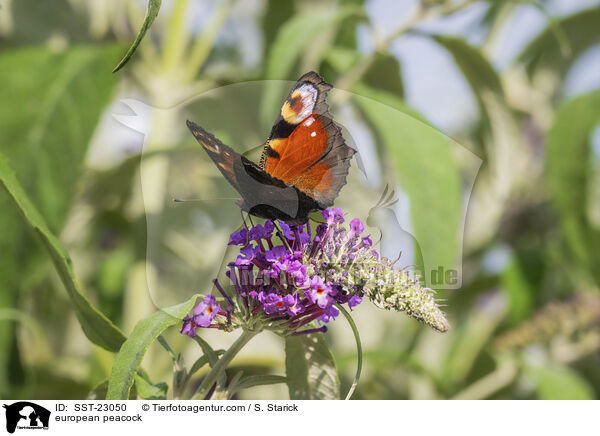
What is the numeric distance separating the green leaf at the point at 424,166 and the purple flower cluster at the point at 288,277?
0.13 m

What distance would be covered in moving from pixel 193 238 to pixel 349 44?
30cm

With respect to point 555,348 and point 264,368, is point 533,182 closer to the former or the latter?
point 555,348

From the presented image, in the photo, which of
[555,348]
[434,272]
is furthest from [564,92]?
[434,272]

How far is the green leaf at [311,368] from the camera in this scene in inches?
11.7

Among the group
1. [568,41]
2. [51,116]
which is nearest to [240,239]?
[51,116]

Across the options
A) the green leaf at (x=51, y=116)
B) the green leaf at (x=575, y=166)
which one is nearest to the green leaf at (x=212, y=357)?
the green leaf at (x=51, y=116)

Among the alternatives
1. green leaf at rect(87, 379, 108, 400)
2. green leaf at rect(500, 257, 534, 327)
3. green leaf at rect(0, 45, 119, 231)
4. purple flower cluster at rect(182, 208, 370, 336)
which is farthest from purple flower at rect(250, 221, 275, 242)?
green leaf at rect(500, 257, 534, 327)

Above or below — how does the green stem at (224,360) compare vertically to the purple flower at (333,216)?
below

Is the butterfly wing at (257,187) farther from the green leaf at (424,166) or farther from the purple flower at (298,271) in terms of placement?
the green leaf at (424,166)

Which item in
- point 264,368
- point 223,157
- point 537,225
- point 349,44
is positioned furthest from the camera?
point 537,225

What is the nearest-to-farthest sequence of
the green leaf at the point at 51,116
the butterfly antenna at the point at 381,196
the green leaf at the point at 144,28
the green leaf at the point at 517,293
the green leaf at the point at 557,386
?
the green leaf at the point at 144,28 < the butterfly antenna at the point at 381,196 < the green leaf at the point at 51,116 < the green leaf at the point at 557,386 < the green leaf at the point at 517,293

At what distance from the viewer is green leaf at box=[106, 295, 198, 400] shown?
0.81ft

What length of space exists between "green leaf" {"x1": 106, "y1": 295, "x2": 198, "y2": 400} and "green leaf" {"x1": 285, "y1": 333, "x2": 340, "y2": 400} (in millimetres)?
65

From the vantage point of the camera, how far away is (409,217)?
37cm
